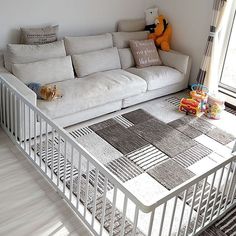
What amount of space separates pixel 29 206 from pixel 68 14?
243 cm

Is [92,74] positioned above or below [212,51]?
below

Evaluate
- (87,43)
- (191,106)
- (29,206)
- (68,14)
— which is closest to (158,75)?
(191,106)

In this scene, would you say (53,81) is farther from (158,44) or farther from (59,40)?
(158,44)

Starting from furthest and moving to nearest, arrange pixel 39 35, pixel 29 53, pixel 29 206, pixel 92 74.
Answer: pixel 92 74, pixel 39 35, pixel 29 53, pixel 29 206

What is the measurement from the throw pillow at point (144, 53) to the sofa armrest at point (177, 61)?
5.2 inches

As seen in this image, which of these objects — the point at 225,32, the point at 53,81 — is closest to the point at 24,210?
the point at 53,81

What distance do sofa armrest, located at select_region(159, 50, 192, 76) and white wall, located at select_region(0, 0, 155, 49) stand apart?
75 cm

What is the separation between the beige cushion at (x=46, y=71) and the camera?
10.7 ft

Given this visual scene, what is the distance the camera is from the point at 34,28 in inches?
142

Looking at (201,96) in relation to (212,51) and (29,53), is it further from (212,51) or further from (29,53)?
(29,53)

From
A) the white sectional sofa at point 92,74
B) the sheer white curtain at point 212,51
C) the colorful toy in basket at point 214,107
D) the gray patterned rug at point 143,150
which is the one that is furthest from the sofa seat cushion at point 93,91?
the sheer white curtain at point 212,51

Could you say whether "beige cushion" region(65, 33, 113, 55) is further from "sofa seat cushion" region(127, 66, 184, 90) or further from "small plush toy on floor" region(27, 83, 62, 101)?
"small plush toy on floor" region(27, 83, 62, 101)

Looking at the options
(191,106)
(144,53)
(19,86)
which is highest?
(144,53)

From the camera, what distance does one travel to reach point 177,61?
433 centimetres
